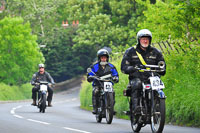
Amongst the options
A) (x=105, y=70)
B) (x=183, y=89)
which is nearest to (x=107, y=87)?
(x=105, y=70)

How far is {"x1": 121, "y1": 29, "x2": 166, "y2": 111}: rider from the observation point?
37.2ft

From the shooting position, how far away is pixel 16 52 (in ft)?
163

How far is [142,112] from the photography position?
36.0 ft

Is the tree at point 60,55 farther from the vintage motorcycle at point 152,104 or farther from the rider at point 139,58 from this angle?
the vintage motorcycle at point 152,104

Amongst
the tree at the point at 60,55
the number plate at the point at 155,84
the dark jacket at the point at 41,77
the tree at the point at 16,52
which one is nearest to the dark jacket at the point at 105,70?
the number plate at the point at 155,84

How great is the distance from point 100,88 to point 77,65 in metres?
57.4

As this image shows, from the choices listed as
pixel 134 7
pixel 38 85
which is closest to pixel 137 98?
pixel 38 85

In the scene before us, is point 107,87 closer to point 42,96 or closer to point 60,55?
point 42,96

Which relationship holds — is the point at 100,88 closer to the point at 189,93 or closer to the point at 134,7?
the point at 189,93

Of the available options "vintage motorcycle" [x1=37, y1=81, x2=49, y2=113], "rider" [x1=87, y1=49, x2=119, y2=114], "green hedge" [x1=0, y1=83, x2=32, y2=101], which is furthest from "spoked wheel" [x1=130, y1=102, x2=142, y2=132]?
"green hedge" [x1=0, y1=83, x2=32, y2=101]

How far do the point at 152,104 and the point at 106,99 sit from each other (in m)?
4.44

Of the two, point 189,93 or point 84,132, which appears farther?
point 189,93

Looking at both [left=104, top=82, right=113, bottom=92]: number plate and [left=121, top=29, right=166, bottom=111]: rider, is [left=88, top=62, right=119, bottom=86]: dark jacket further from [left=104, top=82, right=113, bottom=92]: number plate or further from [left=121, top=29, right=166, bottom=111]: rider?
[left=121, top=29, right=166, bottom=111]: rider

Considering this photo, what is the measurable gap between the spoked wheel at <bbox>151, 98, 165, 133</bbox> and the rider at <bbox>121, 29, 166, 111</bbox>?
716 millimetres
